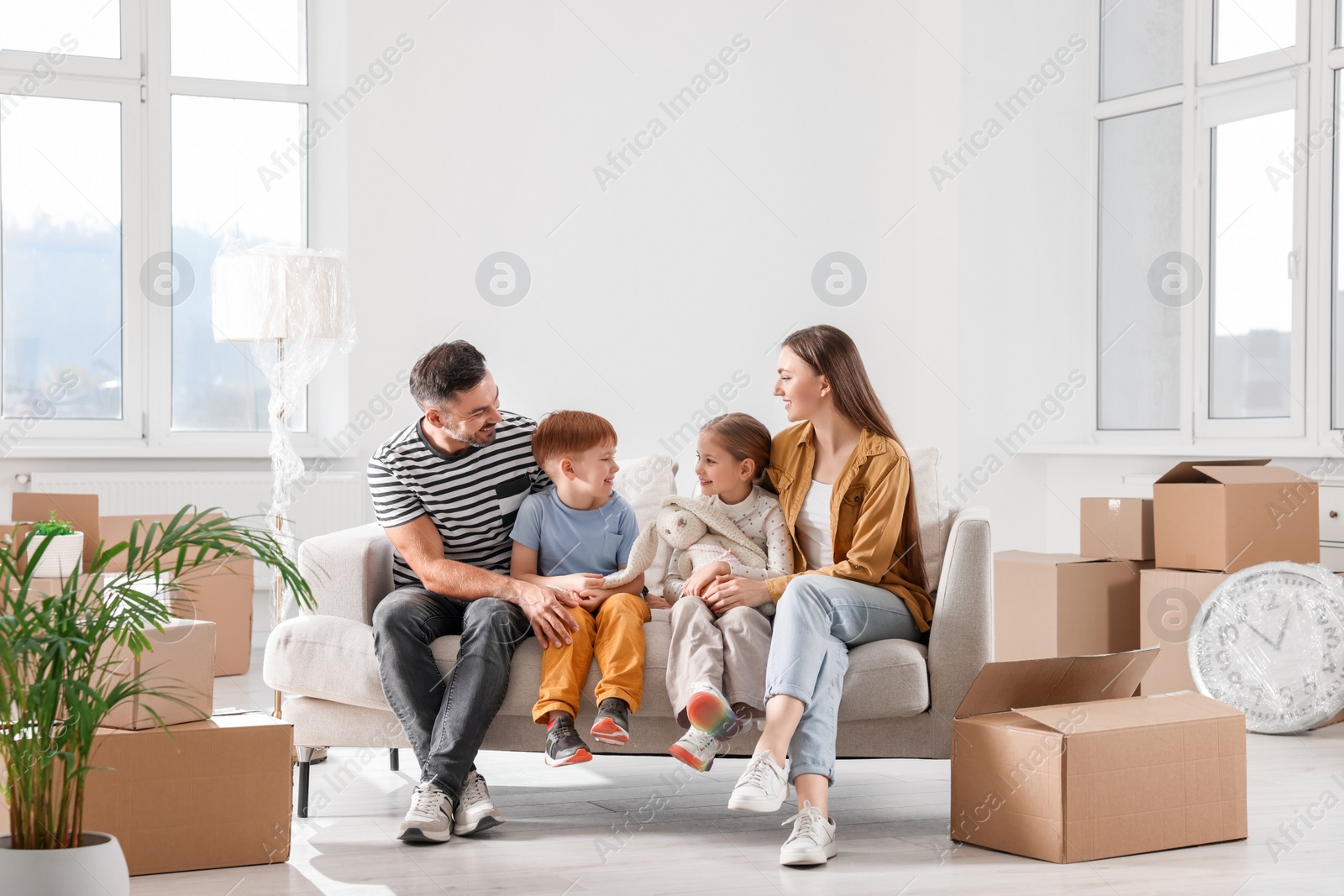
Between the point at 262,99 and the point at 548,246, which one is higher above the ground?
the point at 262,99

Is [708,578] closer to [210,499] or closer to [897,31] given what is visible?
[210,499]

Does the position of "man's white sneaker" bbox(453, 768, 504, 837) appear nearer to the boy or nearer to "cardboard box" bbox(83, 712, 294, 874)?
the boy

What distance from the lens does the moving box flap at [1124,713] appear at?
2.17 metres

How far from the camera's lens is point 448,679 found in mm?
2354

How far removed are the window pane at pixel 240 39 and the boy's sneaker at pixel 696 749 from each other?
3.71 meters

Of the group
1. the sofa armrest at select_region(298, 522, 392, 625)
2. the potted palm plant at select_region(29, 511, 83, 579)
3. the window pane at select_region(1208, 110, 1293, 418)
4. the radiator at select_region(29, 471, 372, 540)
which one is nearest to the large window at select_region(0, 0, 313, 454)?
the radiator at select_region(29, 471, 372, 540)

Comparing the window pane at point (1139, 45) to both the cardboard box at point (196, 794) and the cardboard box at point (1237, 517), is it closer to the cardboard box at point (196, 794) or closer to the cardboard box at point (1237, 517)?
the cardboard box at point (1237, 517)

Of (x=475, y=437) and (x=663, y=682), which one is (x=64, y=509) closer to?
(x=475, y=437)

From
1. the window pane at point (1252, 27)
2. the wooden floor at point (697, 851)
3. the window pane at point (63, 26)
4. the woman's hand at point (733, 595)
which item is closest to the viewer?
the wooden floor at point (697, 851)

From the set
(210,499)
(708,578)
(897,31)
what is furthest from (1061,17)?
(210,499)

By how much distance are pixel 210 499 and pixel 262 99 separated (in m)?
1.61

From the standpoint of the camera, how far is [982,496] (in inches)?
192

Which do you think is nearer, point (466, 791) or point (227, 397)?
point (466, 791)

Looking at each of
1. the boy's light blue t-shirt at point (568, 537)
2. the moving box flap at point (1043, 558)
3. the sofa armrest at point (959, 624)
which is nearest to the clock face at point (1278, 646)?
the moving box flap at point (1043, 558)
